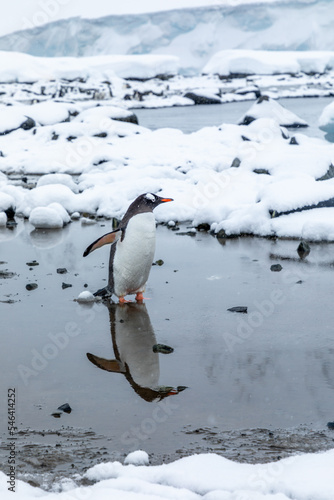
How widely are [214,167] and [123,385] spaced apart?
865 cm

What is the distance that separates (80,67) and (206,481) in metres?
51.7

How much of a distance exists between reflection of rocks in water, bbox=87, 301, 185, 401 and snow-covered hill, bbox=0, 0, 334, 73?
199 ft

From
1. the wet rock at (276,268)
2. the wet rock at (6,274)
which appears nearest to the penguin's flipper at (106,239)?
the wet rock at (6,274)

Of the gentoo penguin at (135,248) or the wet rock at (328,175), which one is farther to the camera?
the wet rock at (328,175)

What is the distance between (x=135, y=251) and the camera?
4.87 m

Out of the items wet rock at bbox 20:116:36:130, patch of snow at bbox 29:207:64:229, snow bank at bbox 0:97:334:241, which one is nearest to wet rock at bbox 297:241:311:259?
snow bank at bbox 0:97:334:241

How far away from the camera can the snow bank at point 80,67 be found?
4753cm

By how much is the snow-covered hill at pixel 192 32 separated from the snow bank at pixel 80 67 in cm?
724

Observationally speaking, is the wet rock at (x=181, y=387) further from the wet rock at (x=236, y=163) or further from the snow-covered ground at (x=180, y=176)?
the wet rock at (x=236, y=163)

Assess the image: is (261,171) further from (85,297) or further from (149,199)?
(85,297)

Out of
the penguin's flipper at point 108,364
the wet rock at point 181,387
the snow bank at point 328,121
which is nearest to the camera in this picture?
the wet rock at point 181,387

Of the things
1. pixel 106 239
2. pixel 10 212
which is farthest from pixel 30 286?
pixel 10 212

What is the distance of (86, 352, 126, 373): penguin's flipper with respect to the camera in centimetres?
369

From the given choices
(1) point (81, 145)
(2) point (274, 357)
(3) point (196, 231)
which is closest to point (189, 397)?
(2) point (274, 357)
